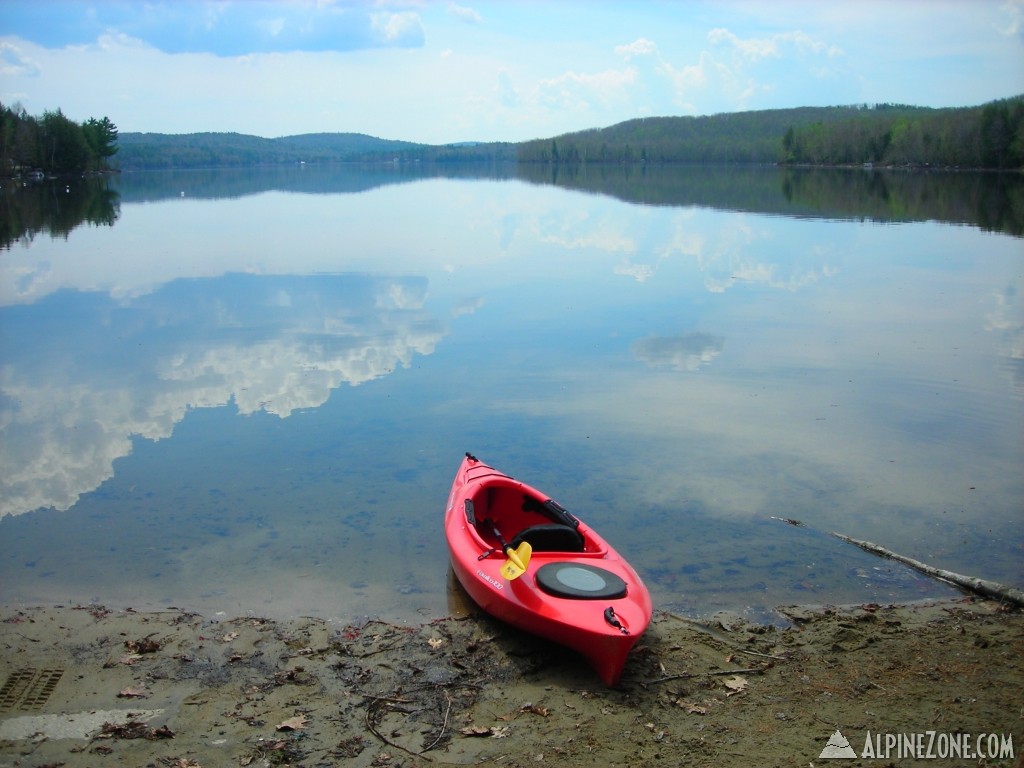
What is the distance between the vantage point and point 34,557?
371 inches

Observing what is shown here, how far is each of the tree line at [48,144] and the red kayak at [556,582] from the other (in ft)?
311

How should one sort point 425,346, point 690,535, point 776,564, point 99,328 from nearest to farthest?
point 776,564 < point 690,535 < point 425,346 < point 99,328

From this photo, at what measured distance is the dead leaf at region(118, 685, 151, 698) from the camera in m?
6.65

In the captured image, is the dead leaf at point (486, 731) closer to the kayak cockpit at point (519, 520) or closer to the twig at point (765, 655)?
the twig at point (765, 655)

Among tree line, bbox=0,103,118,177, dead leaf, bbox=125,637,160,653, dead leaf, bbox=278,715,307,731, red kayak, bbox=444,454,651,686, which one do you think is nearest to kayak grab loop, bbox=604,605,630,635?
red kayak, bbox=444,454,651,686

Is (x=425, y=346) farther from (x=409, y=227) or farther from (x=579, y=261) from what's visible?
(x=409, y=227)

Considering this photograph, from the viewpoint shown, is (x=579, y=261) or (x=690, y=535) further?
(x=579, y=261)

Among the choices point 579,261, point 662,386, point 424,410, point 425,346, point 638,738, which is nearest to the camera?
point 638,738

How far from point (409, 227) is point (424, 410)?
31.2 metres

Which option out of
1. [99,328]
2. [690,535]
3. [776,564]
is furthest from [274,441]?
[99,328]

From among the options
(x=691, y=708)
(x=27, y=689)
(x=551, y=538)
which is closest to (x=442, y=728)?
(x=691, y=708)

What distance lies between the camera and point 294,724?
20.3 ft

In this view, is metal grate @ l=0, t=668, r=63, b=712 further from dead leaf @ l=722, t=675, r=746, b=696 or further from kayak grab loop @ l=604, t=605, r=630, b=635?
dead leaf @ l=722, t=675, r=746, b=696

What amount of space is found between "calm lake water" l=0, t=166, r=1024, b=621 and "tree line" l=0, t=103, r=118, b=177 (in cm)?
7321
